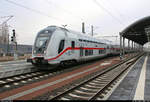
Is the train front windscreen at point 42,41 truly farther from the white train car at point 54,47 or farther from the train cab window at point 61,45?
the train cab window at point 61,45

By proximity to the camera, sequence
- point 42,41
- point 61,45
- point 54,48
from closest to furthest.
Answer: point 54,48
point 42,41
point 61,45

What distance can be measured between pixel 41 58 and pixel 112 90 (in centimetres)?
638

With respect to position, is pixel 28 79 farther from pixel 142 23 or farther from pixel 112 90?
pixel 142 23

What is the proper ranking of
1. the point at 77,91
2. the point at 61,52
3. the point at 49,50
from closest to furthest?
1. the point at 77,91
2. the point at 49,50
3. the point at 61,52

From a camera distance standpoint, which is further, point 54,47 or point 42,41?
point 42,41

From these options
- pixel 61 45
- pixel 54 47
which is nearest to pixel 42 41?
pixel 54 47

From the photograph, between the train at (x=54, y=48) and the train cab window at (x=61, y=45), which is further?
the train cab window at (x=61, y=45)

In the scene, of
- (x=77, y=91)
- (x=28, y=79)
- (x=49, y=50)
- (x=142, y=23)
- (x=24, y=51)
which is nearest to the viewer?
(x=77, y=91)

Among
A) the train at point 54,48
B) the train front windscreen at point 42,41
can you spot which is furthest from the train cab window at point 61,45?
the train front windscreen at point 42,41

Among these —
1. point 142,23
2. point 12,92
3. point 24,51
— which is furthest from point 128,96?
point 24,51

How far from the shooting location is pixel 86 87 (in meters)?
7.79

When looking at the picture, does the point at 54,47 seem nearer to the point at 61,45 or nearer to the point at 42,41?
the point at 61,45

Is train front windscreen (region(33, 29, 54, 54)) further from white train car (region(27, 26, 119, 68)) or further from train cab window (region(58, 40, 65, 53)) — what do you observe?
train cab window (region(58, 40, 65, 53))

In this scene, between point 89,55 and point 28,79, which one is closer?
point 28,79
